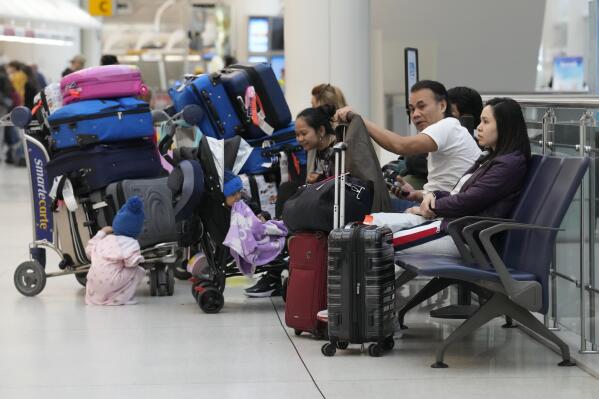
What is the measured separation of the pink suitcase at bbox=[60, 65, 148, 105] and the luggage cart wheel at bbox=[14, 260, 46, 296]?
1119 millimetres

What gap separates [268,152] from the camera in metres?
8.06

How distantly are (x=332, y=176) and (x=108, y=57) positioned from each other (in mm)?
6468

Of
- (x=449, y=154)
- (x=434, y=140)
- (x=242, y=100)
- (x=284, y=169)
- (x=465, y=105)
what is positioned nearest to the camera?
(x=434, y=140)

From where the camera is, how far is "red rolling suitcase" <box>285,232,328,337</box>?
6121mm

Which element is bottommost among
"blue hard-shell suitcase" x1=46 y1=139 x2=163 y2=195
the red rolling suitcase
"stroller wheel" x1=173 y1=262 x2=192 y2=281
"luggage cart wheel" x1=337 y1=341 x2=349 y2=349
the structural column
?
"stroller wheel" x1=173 y1=262 x2=192 y2=281

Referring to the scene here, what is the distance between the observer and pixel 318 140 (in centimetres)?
704

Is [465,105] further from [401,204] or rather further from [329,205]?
[329,205]

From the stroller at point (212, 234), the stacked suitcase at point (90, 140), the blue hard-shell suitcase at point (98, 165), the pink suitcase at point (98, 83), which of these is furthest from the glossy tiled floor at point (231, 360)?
the pink suitcase at point (98, 83)

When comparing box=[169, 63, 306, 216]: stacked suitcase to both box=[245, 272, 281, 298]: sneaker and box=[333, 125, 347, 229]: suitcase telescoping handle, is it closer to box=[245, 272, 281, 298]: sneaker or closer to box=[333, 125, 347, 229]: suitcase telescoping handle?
box=[245, 272, 281, 298]: sneaker

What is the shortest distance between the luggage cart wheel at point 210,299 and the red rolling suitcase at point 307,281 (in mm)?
1067

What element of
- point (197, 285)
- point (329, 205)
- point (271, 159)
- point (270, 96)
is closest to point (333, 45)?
point (270, 96)

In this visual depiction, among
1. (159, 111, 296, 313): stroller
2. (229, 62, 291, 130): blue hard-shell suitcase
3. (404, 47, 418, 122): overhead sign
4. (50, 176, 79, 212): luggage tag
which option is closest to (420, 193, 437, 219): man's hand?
(159, 111, 296, 313): stroller

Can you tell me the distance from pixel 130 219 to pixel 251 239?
0.85 metres

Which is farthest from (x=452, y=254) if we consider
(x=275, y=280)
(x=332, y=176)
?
(x=275, y=280)
